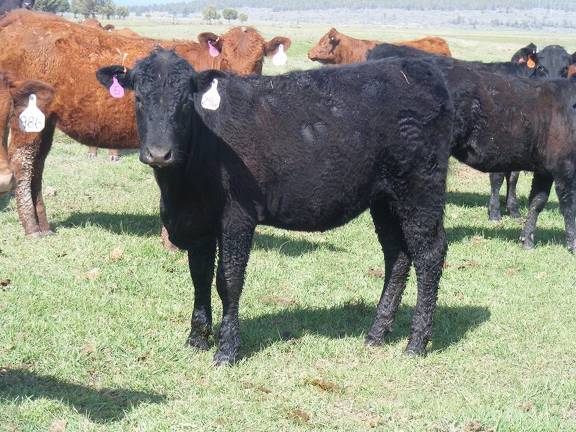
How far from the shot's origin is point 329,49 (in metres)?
19.3

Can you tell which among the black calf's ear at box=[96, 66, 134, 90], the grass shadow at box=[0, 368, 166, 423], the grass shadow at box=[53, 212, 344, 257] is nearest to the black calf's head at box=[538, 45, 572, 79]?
the grass shadow at box=[53, 212, 344, 257]

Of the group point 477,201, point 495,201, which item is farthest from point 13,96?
point 477,201

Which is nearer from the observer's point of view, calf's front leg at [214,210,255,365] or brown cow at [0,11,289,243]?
calf's front leg at [214,210,255,365]

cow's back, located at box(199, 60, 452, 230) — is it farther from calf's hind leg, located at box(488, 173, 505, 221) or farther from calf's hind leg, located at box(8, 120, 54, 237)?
calf's hind leg, located at box(488, 173, 505, 221)

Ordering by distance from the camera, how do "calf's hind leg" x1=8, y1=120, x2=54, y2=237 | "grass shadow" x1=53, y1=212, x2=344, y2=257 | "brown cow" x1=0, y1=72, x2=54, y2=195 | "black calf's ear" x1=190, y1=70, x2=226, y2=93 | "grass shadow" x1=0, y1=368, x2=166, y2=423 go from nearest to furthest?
"grass shadow" x1=0, y1=368, x2=166, y2=423 < "brown cow" x1=0, y1=72, x2=54, y2=195 < "black calf's ear" x1=190, y1=70, x2=226, y2=93 < "calf's hind leg" x1=8, y1=120, x2=54, y2=237 < "grass shadow" x1=53, y1=212, x2=344, y2=257

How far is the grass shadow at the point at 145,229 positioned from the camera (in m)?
9.38

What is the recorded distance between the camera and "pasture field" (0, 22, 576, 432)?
5.17 metres

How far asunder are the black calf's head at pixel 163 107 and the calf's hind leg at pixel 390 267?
200 centimetres

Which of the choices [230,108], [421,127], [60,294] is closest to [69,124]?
[60,294]

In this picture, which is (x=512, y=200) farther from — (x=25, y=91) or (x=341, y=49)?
(x=25, y=91)

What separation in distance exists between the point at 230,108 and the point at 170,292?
2290mm

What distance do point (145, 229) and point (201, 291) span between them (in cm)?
376

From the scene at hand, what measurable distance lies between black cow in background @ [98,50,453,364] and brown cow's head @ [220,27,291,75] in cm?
448

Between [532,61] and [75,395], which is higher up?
[532,61]
